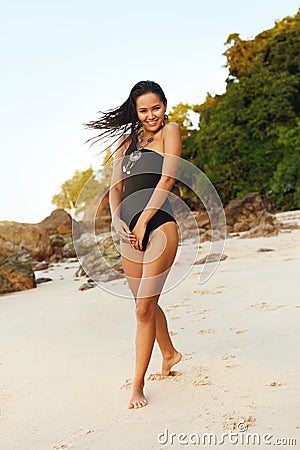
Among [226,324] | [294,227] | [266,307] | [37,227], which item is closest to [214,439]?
[226,324]

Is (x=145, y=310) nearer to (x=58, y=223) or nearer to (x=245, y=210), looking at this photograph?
(x=245, y=210)

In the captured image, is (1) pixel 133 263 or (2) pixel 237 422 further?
(1) pixel 133 263

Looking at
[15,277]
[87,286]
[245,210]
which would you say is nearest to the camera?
[87,286]

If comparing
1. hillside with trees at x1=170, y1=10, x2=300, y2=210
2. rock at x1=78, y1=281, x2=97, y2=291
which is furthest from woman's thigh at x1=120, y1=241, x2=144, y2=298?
hillside with trees at x1=170, y1=10, x2=300, y2=210

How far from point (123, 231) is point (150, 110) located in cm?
62

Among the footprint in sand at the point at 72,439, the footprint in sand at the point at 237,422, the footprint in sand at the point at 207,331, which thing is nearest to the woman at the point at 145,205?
the footprint in sand at the point at 72,439

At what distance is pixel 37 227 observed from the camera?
1325 cm

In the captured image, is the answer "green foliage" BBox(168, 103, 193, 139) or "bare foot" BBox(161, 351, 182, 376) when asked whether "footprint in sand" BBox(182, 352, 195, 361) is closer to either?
"bare foot" BBox(161, 351, 182, 376)

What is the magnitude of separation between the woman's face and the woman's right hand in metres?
0.49

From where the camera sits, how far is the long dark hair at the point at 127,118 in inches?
108

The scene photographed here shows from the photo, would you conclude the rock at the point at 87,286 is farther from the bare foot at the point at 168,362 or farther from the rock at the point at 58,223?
the rock at the point at 58,223

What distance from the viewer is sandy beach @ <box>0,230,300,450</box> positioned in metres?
2.08

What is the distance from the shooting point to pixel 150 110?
2.75m

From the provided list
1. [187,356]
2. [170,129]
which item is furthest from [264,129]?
[170,129]
